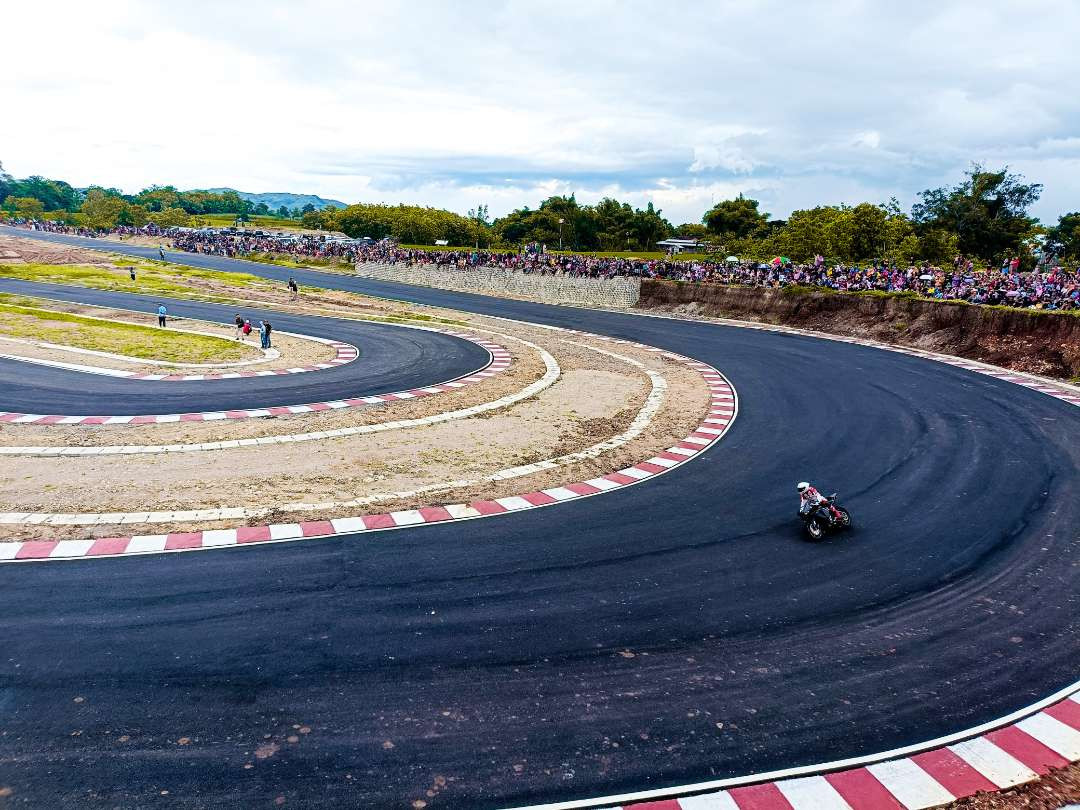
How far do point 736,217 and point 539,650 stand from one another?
91.0 metres

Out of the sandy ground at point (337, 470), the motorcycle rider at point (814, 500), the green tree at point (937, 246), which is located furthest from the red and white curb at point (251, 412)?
the green tree at point (937, 246)

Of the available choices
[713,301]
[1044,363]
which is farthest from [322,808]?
[713,301]

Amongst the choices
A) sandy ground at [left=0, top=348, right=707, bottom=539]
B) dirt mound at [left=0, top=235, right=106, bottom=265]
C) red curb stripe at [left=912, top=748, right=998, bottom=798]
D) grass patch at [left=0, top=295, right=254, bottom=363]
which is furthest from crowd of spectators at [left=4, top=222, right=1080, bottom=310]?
grass patch at [left=0, top=295, right=254, bottom=363]

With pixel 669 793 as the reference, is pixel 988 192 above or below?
above

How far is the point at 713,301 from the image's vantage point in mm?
49125

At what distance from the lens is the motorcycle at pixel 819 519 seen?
1239 centimetres

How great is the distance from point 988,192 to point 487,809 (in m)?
82.9

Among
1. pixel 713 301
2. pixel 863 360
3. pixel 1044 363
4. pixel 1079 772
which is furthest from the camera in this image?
pixel 713 301

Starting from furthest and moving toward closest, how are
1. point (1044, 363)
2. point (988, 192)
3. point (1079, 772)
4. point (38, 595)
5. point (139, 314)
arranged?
point (988, 192) → point (139, 314) → point (1044, 363) → point (38, 595) → point (1079, 772)

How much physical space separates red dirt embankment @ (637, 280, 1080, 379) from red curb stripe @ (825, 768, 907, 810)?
2876cm

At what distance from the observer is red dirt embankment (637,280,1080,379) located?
29.8 m

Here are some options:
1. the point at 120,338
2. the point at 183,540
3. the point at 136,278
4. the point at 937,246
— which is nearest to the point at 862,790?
the point at 183,540

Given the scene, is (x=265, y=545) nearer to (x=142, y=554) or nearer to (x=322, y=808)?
(x=142, y=554)

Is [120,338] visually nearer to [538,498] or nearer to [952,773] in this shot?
[538,498]
